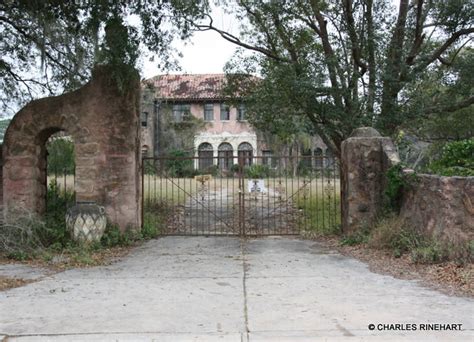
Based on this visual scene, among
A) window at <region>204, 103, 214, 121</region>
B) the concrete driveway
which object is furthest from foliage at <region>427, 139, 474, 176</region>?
window at <region>204, 103, 214, 121</region>

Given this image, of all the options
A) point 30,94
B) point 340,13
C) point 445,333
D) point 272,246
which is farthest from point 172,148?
point 445,333

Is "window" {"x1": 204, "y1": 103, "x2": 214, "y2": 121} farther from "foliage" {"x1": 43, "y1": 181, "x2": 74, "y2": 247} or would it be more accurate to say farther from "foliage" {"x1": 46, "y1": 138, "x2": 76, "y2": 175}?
"foliage" {"x1": 43, "y1": 181, "x2": 74, "y2": 247}

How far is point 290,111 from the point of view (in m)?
14.6

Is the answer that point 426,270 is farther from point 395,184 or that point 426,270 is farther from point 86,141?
point 86,141

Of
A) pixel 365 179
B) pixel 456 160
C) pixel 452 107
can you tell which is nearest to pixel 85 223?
pixel 365 179

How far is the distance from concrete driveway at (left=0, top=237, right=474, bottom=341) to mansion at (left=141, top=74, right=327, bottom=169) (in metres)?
33.5

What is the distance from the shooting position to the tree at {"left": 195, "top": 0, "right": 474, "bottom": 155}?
529 inches

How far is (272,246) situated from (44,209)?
538 cm

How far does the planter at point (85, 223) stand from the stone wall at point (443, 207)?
20.3ft

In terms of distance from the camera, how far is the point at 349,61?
14570mm

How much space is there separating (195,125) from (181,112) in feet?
7.07

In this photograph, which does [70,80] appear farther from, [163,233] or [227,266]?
[227,266]

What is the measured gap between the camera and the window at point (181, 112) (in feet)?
140

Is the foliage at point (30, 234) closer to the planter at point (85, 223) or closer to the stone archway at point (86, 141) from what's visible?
the planter at point (85, 223)
